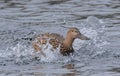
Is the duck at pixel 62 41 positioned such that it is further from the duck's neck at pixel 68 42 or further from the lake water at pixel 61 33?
the lake water at pixel 61 33

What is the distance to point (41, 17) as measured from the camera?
54.0 ft

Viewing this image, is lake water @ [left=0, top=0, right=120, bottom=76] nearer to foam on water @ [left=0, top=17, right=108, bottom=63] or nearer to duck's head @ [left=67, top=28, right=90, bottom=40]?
foam on water @ [left=0, top=17, right=108, bottom=63]

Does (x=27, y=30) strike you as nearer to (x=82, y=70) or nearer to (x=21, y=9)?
(x=21, y=9)

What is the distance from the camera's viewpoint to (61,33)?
1466 centimetres

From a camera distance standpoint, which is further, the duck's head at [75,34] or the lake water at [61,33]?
the duck's head at [75,34]

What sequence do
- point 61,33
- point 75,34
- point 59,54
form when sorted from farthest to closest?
point 61,33 < point 75,34 < point 59,54

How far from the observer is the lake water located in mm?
10961

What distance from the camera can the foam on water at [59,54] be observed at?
470 inches

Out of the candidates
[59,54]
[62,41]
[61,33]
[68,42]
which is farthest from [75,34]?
[61,33]

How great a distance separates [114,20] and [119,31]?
54.8 inches

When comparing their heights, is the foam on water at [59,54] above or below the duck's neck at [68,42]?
below

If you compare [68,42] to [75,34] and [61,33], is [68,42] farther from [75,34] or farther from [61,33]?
[61,33]

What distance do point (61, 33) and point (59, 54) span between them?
7.66 ft

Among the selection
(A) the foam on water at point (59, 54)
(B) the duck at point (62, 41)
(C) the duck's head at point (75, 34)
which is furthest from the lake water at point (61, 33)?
(C) the duck's head at point (75, 34)
